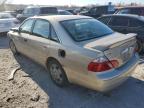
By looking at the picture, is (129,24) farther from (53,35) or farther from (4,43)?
(4,43)

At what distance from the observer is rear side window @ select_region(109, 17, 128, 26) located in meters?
8.31

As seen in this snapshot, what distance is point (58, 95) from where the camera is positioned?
485 centimetres

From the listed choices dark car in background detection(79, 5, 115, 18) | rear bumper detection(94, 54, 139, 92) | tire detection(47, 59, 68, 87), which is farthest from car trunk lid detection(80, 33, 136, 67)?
dark car in background detection(79, 5, 115, 18)

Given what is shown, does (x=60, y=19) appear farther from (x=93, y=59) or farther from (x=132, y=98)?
(x=132, y=98)

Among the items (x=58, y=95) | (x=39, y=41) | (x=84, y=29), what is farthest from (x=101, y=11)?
(x=58, y=95)

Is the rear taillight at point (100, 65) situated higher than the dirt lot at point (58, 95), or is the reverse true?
the rear taillight at point (100, 65)

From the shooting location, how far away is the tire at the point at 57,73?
4857mm

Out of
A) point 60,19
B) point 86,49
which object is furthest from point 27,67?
point 86,49

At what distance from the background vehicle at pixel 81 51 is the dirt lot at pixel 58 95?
347 mm

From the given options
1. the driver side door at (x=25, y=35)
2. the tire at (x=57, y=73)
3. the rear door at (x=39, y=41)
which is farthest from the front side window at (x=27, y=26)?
the tire at (x=57, y=73)

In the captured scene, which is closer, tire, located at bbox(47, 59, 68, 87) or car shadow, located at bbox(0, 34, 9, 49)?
tire, located at bbox(47, 59, 68, 87)

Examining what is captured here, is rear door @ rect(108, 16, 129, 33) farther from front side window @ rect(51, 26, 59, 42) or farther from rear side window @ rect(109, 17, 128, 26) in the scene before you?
front side window @ rect(51, 26, 59, 42)

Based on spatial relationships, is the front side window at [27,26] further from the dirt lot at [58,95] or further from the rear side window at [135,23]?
the rear side window at [135,23]

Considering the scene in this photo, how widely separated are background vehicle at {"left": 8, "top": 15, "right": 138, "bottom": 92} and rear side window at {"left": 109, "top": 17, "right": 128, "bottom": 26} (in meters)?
3.15
